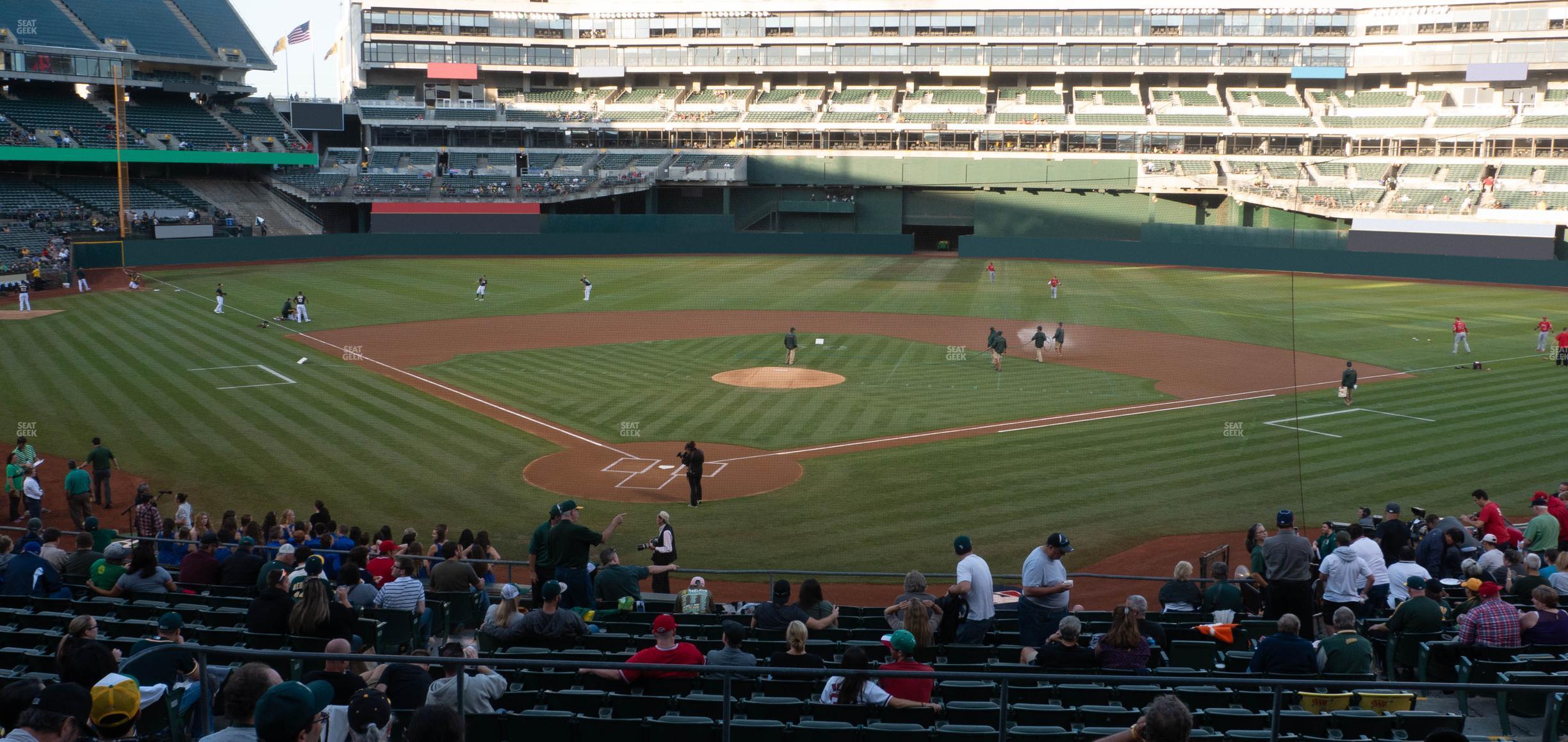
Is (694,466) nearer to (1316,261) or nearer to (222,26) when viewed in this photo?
(1316,261)

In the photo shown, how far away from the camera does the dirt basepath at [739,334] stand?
77.4 ft

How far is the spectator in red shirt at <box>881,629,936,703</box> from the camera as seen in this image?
8203 millimetres

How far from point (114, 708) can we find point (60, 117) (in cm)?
7579

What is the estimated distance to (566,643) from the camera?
10023mm

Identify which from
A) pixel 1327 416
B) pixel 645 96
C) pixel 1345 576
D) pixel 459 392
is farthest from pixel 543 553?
pixel 645 96

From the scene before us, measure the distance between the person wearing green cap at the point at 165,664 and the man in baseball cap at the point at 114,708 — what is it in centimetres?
190

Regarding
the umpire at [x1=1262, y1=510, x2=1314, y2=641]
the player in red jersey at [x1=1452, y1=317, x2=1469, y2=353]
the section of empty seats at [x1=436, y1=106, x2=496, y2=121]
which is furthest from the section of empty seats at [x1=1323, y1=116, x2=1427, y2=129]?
the umpire at [x1=1262, y1=510, x2=1314, y2=641]

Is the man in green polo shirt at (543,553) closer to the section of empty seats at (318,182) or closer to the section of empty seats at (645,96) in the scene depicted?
the section of empty seats at (318,182)

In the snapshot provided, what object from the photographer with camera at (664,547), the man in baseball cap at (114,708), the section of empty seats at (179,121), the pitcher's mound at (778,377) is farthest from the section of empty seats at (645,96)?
the man in baseball cap at (114,708)

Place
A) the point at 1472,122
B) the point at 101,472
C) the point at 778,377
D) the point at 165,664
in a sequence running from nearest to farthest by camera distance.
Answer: the point at 165,664 < the point at 101,472 < the point at 778,377 < the point at 1472,122

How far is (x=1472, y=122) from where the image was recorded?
73188 mm

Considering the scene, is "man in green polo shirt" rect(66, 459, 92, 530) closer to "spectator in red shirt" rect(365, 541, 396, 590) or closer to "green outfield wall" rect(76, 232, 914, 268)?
"spectator in red shirt" rect(365, 541, 396, 590)

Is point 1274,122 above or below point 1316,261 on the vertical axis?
above

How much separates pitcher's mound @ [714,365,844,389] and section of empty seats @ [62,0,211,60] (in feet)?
191
